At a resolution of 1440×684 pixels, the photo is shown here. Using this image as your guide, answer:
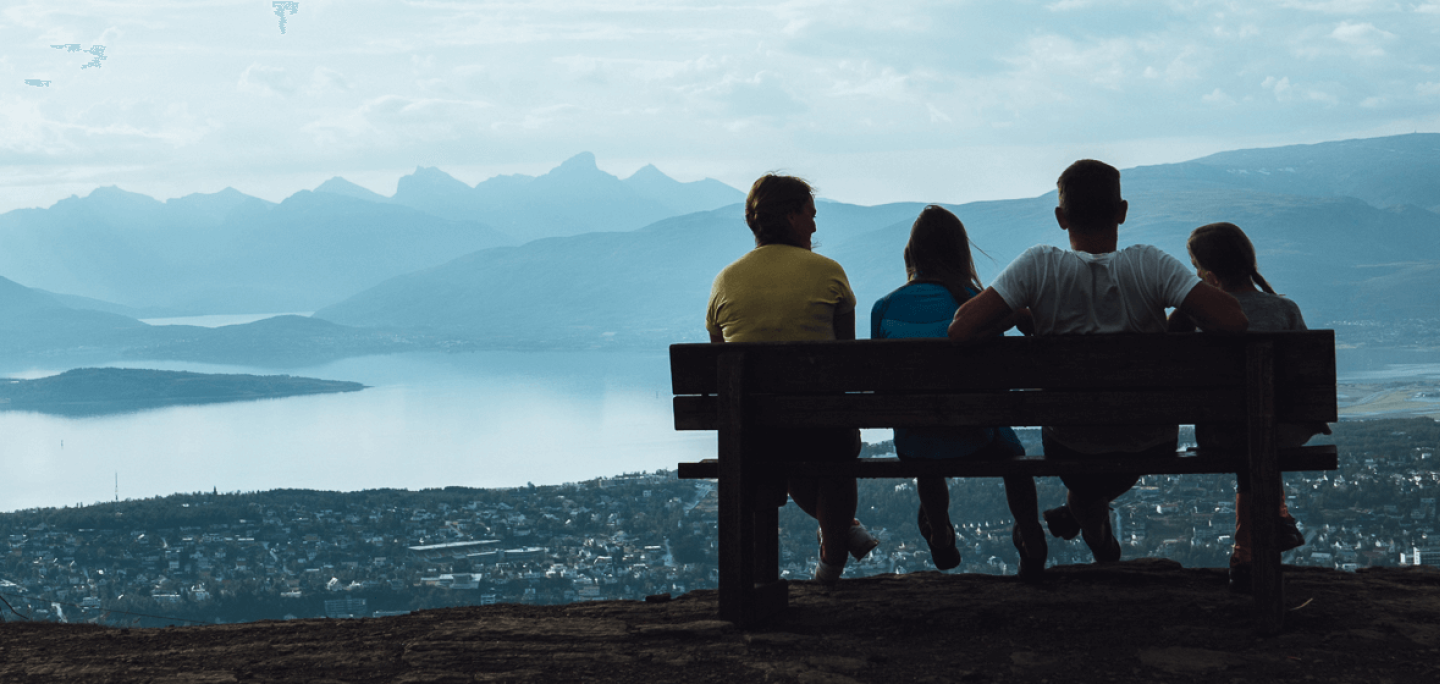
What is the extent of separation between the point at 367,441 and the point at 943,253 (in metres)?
104

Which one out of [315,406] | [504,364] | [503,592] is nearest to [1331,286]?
[504,364]

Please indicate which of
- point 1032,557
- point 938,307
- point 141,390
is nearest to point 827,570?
point 1032,557

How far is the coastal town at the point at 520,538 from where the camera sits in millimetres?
27438

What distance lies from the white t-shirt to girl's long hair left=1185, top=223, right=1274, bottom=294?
55 centimetres

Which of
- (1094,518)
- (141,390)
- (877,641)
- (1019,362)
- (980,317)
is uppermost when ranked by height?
(980,317)

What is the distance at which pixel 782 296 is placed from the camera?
14.9ft

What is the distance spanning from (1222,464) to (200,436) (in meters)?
122

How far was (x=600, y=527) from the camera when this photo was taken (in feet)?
174

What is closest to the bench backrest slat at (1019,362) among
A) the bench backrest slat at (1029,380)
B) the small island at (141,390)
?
the bench backrest slat at (1029,380)

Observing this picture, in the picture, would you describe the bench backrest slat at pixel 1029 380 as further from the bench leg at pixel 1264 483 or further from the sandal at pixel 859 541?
the sandal at pixel 859 541

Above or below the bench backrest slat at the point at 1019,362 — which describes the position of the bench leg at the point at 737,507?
below

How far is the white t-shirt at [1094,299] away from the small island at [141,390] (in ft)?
504

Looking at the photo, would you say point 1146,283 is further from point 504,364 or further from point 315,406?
point 504,364

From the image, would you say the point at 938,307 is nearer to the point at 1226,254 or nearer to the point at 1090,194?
the point at 1090,194
